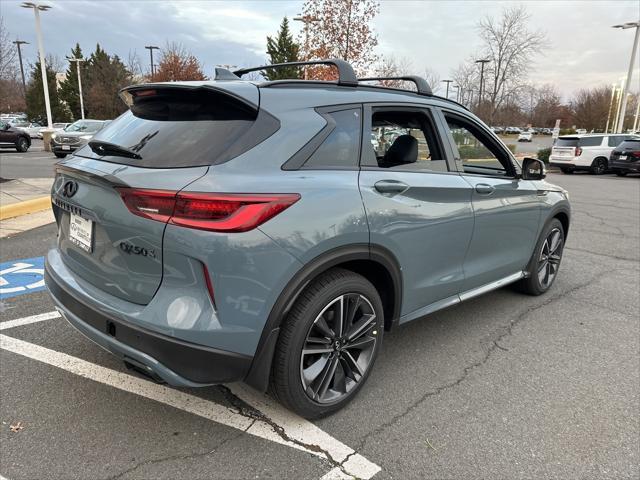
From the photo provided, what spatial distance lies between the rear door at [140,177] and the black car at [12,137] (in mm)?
23990

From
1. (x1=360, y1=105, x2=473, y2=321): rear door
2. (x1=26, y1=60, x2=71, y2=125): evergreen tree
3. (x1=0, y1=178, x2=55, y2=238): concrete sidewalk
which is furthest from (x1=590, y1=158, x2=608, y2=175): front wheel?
(x1=26, y1=60, x2=71, y2=125): evergreen tree

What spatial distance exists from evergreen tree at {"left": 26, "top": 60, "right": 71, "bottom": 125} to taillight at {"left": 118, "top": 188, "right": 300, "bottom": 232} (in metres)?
60.9

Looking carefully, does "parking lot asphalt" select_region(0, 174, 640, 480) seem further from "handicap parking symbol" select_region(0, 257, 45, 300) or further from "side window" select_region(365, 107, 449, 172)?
"side window" select_region(365, 107, 449, 172)

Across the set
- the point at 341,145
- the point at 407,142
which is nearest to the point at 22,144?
the point at 407,142

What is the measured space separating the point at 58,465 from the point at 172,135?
1669mm

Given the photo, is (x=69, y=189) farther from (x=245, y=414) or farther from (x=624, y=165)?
(x=624, y=165)

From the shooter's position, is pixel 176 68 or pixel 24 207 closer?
pixel 24 207

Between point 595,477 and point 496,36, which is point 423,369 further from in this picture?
point 496,36

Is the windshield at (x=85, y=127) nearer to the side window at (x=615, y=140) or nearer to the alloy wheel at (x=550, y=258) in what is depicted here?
the alloy wheel at (x=550, y=258)

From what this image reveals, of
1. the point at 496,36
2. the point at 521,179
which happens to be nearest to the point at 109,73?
the point at 496,36

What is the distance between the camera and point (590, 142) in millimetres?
20266

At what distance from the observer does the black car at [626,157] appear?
1891 cm

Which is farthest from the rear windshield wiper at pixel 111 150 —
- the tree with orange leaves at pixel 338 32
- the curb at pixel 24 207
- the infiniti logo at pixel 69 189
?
the tree with orange leaves at pixel 338 32

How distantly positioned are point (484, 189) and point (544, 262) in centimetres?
169
